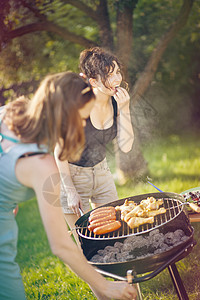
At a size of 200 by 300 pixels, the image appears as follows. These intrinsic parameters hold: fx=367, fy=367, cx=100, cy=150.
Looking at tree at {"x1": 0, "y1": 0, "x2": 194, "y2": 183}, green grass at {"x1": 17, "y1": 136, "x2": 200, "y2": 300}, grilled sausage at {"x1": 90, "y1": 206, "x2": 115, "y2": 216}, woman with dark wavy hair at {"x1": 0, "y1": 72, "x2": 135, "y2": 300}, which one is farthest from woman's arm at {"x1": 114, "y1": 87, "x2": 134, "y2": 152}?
tree at {"x1": 0, "y1": 0, "x2": 194, "y2": 183}

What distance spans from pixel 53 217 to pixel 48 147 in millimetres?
312

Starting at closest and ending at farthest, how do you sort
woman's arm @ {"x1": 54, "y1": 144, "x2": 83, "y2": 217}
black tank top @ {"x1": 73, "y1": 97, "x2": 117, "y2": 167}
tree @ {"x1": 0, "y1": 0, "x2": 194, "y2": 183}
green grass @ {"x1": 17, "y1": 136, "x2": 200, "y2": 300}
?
woman's arm @ {"x1": 54, "y1": 144, "x2": 83, "y2": 217} < black tank top @ {"x1": 73, "y1": 97, "x2": 117, "y2": 167} < green grass @ {"x1": 17, "y1": 136, "x2": 200, "y2": 300} < tree @ {"x1": 0, "y1": 0, "x2": 194, "y2": 183}

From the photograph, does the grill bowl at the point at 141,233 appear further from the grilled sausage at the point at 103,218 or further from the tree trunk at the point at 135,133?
the tree trunk at the point at 135,133

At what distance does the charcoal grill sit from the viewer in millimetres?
1942

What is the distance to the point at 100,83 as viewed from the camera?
277 centimetres

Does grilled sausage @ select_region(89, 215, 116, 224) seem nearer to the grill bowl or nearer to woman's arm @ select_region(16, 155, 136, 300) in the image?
the grill bowl

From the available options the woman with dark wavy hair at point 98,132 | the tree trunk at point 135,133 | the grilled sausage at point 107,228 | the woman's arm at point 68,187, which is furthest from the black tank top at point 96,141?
the tree trunk at point 135,133

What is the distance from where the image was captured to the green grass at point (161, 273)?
3.23 metres

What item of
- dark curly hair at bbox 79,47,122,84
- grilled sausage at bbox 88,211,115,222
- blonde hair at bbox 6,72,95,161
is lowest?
grilled sausage at bbox 88,211,115,222

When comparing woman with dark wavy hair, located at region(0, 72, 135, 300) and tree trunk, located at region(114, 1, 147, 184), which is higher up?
woman with dark wavy hair, located at region(0, 72, 135, 300)

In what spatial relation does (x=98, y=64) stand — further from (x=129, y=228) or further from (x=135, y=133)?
(x=135, y=133)

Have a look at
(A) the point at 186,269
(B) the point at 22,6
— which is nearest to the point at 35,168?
(A) the point at 186,269

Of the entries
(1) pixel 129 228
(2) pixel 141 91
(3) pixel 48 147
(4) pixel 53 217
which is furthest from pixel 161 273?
(2) pixel 141 91

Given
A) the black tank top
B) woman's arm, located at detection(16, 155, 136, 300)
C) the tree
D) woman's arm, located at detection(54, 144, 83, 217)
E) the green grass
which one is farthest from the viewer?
the tree
